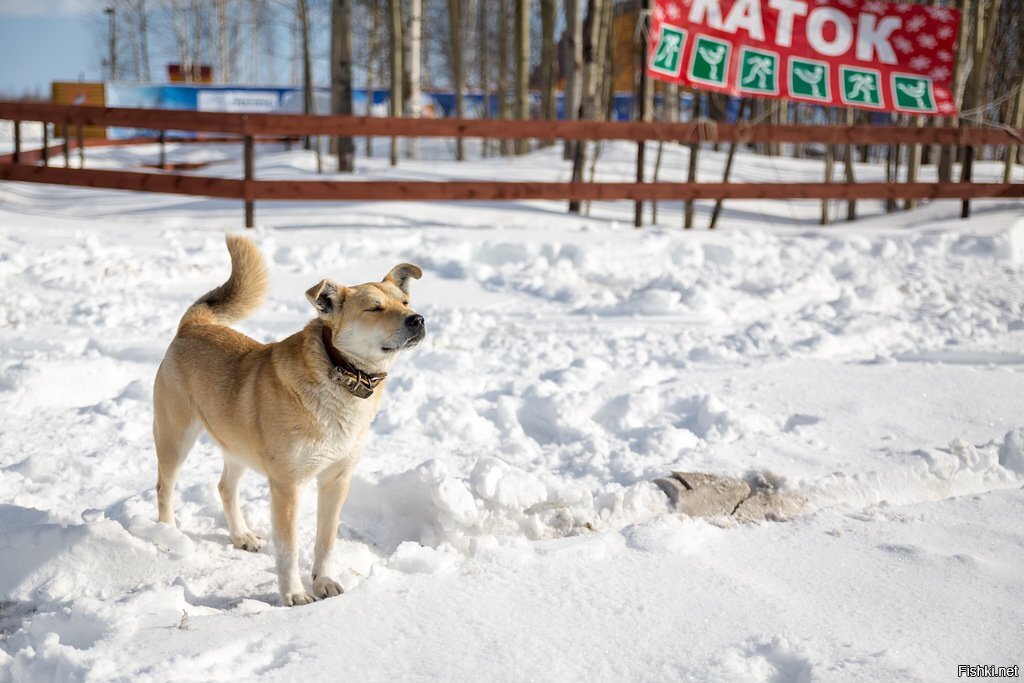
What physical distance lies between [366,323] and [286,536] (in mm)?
827

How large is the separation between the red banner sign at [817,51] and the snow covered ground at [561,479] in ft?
12.9

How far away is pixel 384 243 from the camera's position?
9.34 meters

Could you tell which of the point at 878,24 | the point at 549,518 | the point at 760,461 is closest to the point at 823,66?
the point at 878,24

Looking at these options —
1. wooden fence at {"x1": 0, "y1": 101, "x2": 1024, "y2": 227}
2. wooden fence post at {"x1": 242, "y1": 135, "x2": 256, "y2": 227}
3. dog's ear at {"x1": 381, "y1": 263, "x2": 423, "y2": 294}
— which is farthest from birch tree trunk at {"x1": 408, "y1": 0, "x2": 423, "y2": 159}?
dog's ear at {"x1": 381, "y1": 263, "x2": 423, "y2": 294}

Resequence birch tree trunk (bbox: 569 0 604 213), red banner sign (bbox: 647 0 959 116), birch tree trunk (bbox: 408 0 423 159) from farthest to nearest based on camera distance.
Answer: birch tree trunk (bbox: 408 0 423 159) < birch tree trunk (bbox: 569 0 604 213) < red banner sign (bbox: 647 0 959 116)

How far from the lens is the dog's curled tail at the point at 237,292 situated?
3.85 m

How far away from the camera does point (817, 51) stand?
Answer: 12.1 m

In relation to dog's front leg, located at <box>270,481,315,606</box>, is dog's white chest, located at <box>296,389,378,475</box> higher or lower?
higher

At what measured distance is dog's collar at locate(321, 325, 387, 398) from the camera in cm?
316

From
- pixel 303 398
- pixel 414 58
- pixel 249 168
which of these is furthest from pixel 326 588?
pixel 414 58

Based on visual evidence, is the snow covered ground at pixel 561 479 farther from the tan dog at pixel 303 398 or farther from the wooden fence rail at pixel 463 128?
the wooden fence rail at pixel 463 128

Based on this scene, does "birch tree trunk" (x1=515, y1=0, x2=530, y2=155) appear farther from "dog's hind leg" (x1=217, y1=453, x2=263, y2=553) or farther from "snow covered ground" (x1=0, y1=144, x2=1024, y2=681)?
"dog's hind leg" (x1=217, y1=453, x2=263, y2=553)

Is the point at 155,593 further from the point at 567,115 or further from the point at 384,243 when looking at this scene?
the point at 567,115

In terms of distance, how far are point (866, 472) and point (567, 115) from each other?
11.9m
